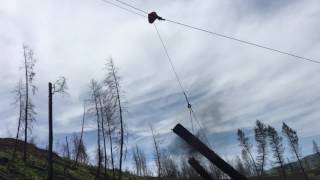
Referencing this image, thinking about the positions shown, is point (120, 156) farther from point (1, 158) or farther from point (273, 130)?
point (273, 130)

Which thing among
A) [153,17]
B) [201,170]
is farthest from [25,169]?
[201,170]

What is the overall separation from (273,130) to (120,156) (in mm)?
63215

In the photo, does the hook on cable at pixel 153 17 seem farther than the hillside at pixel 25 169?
No

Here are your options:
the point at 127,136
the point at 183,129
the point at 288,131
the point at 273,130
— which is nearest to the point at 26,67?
the point at 127,136

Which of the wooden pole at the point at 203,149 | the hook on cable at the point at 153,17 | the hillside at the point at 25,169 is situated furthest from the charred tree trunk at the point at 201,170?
the hillside at the point at 25,169

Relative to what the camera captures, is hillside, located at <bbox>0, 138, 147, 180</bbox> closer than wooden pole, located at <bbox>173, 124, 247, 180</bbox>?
No

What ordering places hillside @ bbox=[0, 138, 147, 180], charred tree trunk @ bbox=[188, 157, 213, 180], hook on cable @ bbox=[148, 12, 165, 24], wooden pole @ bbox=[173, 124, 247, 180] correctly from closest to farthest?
wooden pole @ bbox=[173, 124, 247, 180] → charred tree trunk @ bbox=[188, 157, 213, 180] → hook on cable @ bbox=[148, 12, 165, 24] → hillside @ bbox=[0, 138, 147, 180]

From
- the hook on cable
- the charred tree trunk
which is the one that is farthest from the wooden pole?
the hook on cable

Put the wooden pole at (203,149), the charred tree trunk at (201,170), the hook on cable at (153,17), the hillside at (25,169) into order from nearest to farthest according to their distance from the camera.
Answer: the wooden pole at (203,149)
the charred tree trunk at (201,170)
the hook on cable at (153,17)
the hillside at (25,169)

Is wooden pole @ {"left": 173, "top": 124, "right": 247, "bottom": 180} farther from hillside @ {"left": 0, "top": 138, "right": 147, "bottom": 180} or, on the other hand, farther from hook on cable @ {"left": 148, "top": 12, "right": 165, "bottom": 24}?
hillside @ {"left": 0, "top": 138, "right": 147, "bottom": 180}

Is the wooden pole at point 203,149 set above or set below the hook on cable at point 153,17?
below

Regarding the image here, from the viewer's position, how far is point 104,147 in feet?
174

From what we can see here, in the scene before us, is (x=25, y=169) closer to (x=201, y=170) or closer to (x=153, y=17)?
(x=153, y=17)

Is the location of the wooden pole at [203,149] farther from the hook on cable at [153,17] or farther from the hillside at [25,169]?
the hillside at [25,169]
